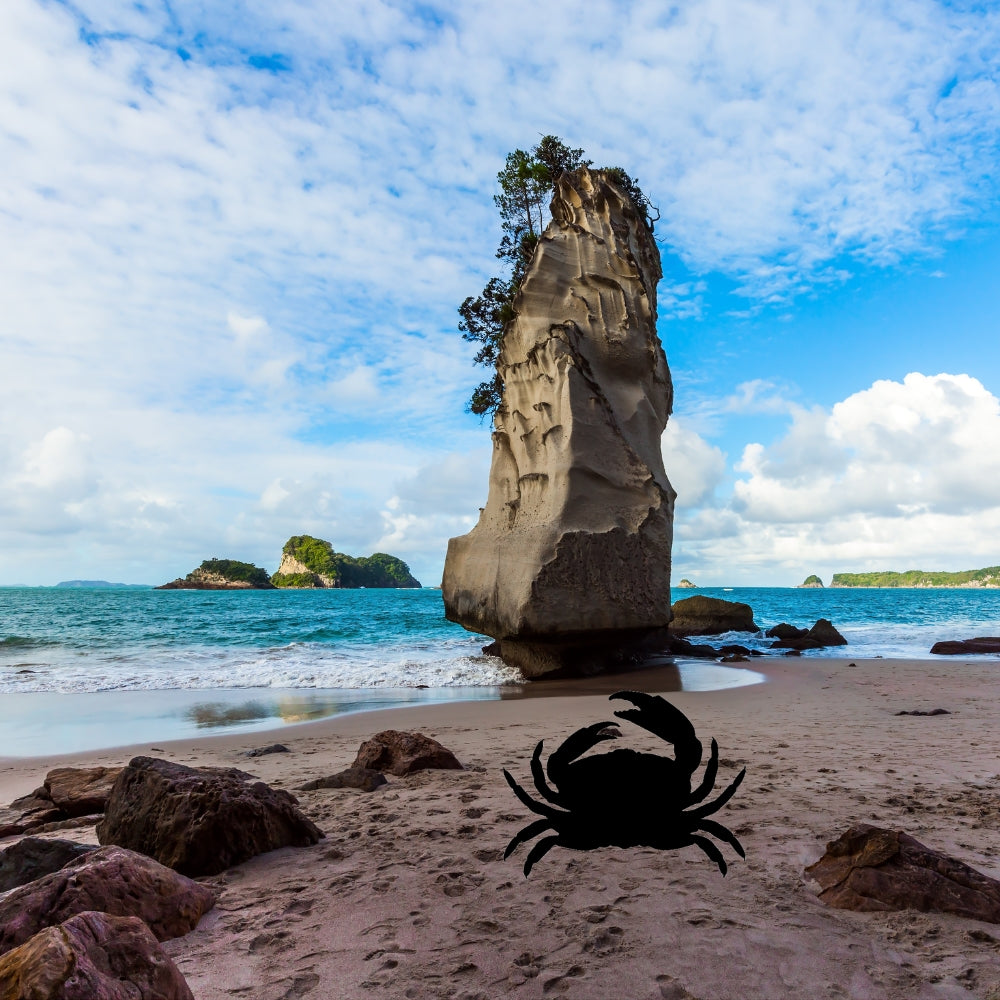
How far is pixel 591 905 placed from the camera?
2984mm

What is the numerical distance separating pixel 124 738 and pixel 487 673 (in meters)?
7.56

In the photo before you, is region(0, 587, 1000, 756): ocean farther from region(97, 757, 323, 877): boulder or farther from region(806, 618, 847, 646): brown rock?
region(97, 757, 323, 877): boulder

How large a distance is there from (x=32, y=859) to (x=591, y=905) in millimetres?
2811

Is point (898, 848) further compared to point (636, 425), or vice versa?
point (636, 425)

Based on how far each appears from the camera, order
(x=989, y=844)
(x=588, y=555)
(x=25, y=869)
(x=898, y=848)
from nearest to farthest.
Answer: (x=898, y=848) < (x=25, y=869) < (x=989, y=844) < (x=588, y=555)

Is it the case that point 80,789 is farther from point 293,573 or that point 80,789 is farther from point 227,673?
point 293,573

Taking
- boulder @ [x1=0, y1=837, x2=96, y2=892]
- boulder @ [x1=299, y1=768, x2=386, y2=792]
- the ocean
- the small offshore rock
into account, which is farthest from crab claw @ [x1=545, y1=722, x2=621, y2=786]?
the ocean

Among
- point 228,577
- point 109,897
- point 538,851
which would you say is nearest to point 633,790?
point 538,851

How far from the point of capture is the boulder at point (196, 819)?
3.50m

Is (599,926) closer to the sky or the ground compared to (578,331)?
closer to the ground

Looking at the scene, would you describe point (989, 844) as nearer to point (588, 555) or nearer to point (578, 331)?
point (588, 555)

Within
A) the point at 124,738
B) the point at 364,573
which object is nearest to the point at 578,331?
the point at 124,738

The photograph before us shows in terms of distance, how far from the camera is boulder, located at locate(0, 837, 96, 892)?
10.7 ft

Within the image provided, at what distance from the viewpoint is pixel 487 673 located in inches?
556
